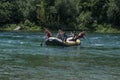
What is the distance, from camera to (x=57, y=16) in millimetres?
97625

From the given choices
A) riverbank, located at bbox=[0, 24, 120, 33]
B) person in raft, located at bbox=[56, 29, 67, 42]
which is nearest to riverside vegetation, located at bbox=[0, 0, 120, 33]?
riverbank, located at bbox=[0, 24, 120, 33]

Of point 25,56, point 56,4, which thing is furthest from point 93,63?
point 56,4

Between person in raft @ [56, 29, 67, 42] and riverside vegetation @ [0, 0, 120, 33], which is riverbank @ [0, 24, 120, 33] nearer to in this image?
riverside vegetation @ [0, 0, 120, 33]

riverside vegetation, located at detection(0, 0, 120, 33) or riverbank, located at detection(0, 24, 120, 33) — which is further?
riverside vegetation, located at detection(0, 0, 120, 33)

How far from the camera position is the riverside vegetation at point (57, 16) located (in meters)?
95.5

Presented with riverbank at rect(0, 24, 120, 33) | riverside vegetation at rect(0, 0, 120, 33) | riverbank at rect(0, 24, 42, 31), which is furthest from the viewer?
riverside vegetation at rect(0, 0, 120, 33)

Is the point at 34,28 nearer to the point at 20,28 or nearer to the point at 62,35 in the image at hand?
the point at 20,28

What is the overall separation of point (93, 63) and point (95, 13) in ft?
239

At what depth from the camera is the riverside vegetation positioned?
95500 millimetres

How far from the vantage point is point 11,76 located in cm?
2267

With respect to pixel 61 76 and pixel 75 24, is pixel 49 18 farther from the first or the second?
pixel 61 76

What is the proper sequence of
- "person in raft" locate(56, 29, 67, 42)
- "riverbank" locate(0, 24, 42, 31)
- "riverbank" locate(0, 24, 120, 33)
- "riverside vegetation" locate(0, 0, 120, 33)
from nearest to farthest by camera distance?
"person in raft" locate(56, 29, 67, 42), "riverbank" locate(0, 24, 120, 33), "riverbank" locate(0, 24, 42, 31), "riverside vegetation" locate(0, 0, 120, 33)

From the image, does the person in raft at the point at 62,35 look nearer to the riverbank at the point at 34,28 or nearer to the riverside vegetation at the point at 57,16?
the riverbank at the point at 34,28

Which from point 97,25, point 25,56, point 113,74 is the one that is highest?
point 113,74
